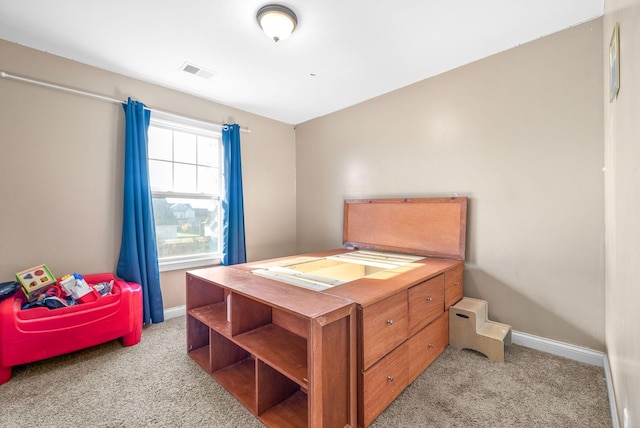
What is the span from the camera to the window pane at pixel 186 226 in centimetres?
287

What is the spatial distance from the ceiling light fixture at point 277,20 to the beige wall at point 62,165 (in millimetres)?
1564

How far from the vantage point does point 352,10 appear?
1771 millimetres

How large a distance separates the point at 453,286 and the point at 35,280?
10.1 feet

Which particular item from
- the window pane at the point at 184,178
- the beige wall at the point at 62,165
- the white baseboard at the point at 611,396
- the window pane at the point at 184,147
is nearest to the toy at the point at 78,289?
the beige wall at the point at 62,165

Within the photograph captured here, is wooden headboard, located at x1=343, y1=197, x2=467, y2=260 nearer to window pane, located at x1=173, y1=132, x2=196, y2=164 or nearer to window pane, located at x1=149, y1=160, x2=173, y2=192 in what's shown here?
window pane, located at x1=173, y1=132, x2=196, y2=164

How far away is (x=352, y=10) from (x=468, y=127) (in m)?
1.36

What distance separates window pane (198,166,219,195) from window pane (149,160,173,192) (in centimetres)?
30

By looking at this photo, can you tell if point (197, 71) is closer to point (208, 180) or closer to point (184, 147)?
point (184, 147)

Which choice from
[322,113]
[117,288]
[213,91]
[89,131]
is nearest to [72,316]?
[117,288]

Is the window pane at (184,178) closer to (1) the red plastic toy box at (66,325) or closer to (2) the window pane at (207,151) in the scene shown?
(2) the window pane at (207,151)

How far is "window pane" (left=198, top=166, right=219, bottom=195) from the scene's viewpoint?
3.15m

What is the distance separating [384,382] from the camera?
147cm

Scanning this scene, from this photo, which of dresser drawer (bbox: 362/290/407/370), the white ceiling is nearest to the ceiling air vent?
the white ceiling

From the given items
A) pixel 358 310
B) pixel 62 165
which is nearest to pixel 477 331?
pixel 358 310
